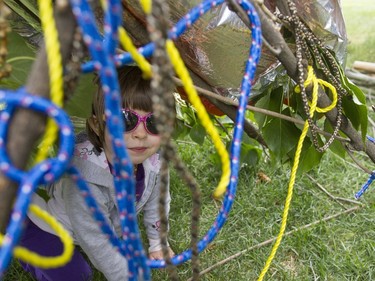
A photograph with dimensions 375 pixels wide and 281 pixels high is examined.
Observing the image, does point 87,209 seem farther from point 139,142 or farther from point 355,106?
point 355,106

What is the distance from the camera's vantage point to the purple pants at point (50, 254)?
1.20 metres

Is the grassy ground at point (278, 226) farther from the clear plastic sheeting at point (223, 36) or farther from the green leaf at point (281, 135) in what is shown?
the clear plastic sheeting at point (223, 36)

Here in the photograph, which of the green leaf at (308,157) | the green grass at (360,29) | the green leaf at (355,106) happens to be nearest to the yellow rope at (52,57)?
the green leaf at (355,106)

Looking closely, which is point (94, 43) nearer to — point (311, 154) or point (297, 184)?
point (311, 154)

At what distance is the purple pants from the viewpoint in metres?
1.20

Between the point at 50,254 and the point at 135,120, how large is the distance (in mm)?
503

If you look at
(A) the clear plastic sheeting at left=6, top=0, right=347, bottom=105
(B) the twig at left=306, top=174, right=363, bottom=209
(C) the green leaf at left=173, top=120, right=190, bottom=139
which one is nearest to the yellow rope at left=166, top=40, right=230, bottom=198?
(A) the clear plastic sheeting at left=6, top=0, right=347, bottom=105

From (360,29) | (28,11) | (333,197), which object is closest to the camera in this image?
(28,11)

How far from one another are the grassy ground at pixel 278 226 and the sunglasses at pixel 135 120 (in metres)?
0.54

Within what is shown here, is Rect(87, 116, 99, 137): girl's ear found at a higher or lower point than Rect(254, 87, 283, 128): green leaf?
lower

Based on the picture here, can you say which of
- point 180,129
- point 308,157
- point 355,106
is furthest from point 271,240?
point 355,106

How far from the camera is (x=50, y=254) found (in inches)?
47.5

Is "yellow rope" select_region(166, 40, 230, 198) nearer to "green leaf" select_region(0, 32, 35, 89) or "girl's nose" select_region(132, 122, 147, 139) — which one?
"green leaf" select_region(0, 32, 35, 89)

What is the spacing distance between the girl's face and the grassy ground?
0.46 meters
